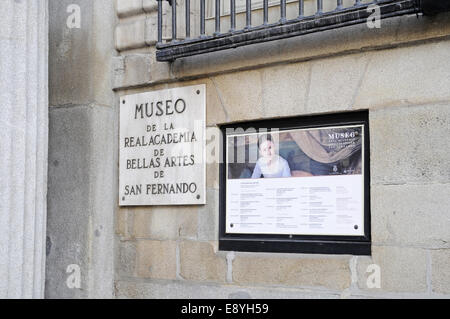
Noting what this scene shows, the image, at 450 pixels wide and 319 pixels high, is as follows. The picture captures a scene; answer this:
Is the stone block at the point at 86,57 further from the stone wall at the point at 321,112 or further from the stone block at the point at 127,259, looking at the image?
the stone block at the point at 127,259

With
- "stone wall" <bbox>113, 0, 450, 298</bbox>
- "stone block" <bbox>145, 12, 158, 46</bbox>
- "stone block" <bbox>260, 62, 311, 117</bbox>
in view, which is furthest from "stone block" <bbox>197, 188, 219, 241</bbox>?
"stone block" <bbox>145, 12, 158, 46</bbox>

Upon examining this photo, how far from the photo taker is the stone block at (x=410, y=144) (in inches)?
178

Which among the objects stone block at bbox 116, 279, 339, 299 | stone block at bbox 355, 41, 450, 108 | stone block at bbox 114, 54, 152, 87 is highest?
stone block at bbox 114, 54, 152, 87

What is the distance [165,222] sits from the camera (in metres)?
5.76

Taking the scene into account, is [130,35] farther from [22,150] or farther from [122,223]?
[122,223]

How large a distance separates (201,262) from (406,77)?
7.22 feet

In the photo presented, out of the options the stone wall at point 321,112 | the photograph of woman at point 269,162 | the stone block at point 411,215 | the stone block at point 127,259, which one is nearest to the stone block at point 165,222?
the stone wall at point 321,112

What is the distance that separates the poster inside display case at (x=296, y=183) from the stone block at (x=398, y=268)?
0.62 ft

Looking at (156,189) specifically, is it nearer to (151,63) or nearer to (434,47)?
(151,63)

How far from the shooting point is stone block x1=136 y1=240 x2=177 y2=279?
568 cm

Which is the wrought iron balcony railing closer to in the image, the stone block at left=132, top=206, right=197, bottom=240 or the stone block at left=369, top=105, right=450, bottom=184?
the stone block at left=369, top=105, right=450, bottom=184

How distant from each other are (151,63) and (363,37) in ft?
6.46

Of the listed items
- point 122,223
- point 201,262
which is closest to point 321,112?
point 201,262

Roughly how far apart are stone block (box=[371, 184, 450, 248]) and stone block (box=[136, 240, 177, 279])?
1802 mm
